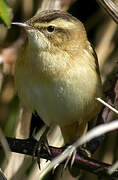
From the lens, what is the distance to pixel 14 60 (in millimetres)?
2900

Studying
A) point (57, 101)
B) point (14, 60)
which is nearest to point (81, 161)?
point (57, 101)

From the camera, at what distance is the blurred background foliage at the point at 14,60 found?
8.52ft

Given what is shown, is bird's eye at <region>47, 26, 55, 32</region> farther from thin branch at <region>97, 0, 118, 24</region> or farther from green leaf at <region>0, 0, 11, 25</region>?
thin branch at <region>97, 0, 118, 24</region>

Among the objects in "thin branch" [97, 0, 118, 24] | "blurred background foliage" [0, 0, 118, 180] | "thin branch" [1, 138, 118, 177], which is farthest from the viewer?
"blurred background foliage" [0, 0, 118, 180]

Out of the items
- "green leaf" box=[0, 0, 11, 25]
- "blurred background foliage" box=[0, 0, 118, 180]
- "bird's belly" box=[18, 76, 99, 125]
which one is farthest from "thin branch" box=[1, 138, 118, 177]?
"blurred background foliage" box=[0, 0, 118, 180]

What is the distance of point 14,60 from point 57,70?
921 millimetres

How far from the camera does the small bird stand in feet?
6.61

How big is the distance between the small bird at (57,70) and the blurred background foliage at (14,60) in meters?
0.48

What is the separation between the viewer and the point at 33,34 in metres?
1.99

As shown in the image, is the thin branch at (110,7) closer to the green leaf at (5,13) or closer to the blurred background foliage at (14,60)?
the green leaf at (5,13)

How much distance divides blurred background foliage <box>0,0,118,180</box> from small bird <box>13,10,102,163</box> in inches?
18.9

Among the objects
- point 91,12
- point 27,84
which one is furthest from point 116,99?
point 91,12

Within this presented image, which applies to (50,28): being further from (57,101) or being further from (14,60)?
(14,60)

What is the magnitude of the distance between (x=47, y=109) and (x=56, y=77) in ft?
0.60
